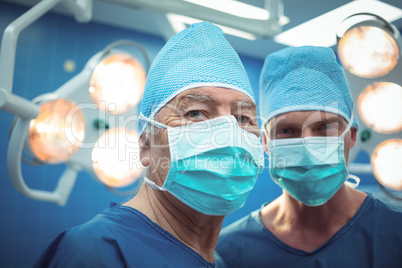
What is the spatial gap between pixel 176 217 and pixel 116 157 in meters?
0.53

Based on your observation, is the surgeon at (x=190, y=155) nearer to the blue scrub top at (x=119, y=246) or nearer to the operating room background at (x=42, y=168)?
the blue scrub top at (x=119, y=246)

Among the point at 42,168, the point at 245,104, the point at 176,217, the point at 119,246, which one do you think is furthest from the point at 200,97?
the point at 42,168

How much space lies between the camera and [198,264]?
3.62 ft

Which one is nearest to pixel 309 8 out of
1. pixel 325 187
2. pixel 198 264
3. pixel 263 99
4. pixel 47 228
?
pixel 263 99

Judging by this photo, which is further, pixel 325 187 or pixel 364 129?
pixel 364 129

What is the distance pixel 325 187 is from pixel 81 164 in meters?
1.13

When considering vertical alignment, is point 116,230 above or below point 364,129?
below

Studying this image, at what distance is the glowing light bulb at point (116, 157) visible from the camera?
1.53m

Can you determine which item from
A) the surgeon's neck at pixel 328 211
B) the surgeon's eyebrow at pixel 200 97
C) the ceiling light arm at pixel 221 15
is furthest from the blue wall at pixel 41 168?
the surgeon's eyebrow at pixel 200 97

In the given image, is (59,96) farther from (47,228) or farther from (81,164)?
(47,228)

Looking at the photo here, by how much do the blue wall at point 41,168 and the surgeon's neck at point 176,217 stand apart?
2658 millimetres

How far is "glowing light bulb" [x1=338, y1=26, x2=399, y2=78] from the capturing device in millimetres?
1296

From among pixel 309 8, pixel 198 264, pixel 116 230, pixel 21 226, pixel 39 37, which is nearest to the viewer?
pixel 116 230

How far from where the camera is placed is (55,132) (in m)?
1.44
